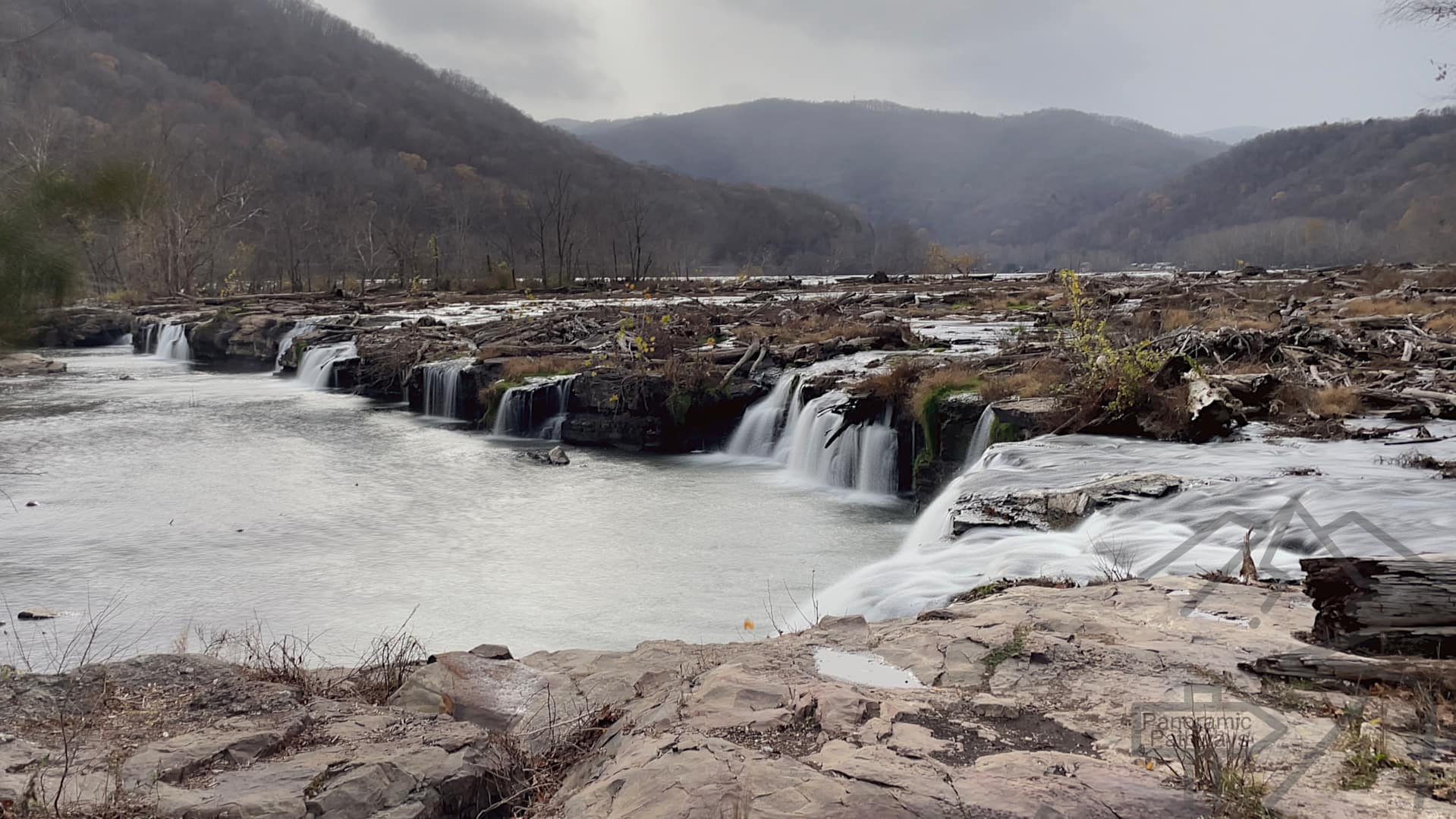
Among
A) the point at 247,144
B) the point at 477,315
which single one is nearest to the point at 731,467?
the point at 477,315

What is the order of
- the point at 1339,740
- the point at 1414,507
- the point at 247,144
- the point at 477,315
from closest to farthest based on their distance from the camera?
the point at 1339,740
the point at 1414,507
the point at 477,315
the point at 247,144

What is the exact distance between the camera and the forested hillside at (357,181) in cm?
6681

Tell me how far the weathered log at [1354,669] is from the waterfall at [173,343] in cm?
4324

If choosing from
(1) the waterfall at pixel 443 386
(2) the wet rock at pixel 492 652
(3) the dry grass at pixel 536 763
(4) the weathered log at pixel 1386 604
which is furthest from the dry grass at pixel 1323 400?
(1) the waterfall at pixel 443 386

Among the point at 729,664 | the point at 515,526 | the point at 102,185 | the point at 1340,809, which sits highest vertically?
the point at 102,185

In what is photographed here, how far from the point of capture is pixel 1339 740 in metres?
3.36

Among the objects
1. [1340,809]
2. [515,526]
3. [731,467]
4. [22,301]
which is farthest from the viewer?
[731,467]

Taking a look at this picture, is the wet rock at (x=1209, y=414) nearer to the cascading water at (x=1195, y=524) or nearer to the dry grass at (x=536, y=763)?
the cascading water at (x=1195, y=524)

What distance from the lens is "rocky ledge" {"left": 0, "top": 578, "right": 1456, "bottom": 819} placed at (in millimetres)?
3164

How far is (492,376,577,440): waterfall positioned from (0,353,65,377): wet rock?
61.5 feet

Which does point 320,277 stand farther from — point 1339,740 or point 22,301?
point 1339,740

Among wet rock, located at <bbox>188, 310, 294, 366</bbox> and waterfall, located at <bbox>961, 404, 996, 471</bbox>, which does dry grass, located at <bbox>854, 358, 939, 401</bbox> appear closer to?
waterfall, located at <bbox>961, 404, 996, 471</bbox>

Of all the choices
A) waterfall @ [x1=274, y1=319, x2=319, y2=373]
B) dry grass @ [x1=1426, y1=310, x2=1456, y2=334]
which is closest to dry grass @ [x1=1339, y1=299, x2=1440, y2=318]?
dry grass @ [x1=1426, y1=310, x2=1456, y2=334]

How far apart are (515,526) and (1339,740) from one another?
37.2 feet
